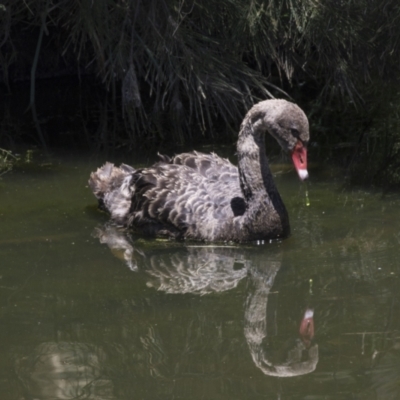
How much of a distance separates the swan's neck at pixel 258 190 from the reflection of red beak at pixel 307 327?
1125 mm

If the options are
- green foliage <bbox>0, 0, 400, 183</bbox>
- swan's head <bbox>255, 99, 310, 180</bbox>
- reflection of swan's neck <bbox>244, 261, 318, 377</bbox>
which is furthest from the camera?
green foliage <bbox>0, 0, 400, 183</bbox>

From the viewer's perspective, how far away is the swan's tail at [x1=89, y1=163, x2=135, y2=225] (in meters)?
6.35

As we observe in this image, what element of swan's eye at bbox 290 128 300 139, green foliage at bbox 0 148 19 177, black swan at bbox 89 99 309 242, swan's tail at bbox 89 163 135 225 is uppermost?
swan's eye at bbox 290 128 300 139

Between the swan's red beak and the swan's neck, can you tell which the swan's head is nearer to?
the swan's red beak

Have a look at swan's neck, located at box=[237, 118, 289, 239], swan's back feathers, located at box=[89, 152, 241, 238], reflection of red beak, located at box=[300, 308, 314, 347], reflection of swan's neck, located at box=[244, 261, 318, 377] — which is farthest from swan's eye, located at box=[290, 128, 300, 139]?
reflection of red beak, located at box=[300, 308, 314, 347]

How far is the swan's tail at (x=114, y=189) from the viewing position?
6.35 m

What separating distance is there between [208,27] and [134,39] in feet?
2.09

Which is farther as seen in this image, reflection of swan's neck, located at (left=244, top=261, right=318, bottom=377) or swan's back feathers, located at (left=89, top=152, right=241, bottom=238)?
swan's back feathers, located at (left=89, top=152, right=241, bottom=238)

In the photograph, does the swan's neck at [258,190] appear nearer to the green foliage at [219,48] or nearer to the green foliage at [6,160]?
the green foliage at [219,48]

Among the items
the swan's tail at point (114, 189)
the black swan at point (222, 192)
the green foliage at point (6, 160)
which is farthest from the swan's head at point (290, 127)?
the green foliage at point (6, 160)

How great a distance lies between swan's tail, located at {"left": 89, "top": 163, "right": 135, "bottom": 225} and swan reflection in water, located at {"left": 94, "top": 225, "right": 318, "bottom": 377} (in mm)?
137

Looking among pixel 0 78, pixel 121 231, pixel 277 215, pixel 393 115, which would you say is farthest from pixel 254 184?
pixel 0 78

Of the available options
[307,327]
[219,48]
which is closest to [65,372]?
[307,327]

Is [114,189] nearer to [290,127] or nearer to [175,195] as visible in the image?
[175,195]
